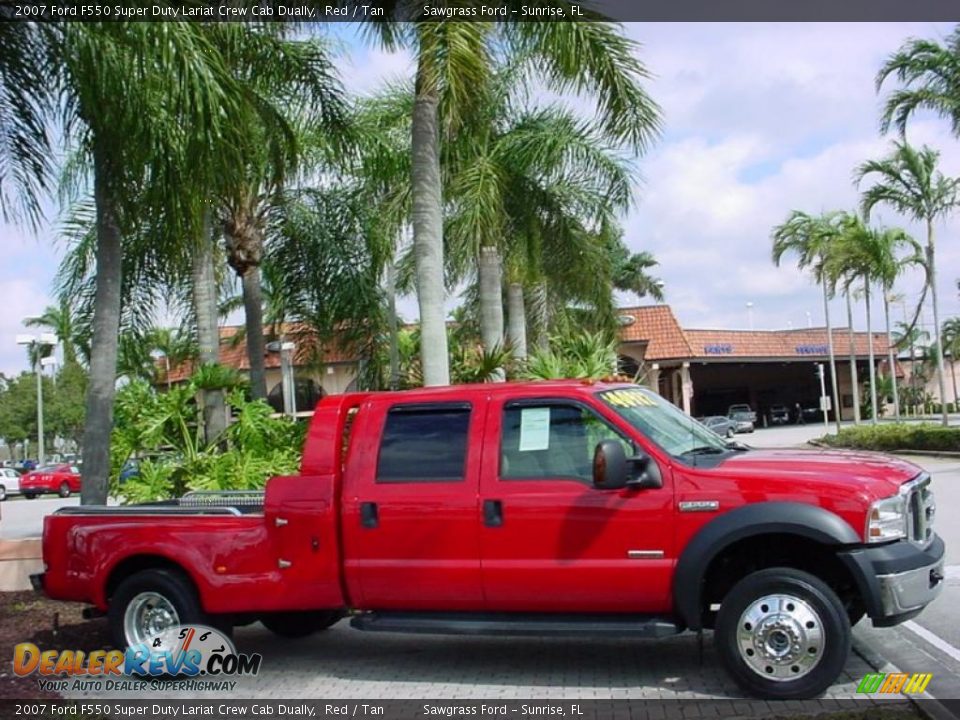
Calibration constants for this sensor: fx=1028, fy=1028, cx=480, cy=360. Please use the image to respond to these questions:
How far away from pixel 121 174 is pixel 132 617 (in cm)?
476

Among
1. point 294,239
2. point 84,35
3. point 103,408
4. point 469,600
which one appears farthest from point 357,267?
point 469,600

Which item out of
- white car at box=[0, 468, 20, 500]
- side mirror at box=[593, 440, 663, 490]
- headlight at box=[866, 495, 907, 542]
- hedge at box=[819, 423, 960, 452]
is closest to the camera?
Answer: headlight at box=[866, 495, 907, 542]

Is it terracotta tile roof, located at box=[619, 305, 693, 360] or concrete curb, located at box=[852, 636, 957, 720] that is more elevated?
terracotta tile roof, located at box=[619, 305, 693, 360]

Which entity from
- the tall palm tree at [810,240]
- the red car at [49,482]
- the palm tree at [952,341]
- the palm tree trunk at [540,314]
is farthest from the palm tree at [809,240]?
the palm tree at [952,341]

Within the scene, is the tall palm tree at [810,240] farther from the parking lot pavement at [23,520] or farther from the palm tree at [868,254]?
the parking lot pavement at [23,520]

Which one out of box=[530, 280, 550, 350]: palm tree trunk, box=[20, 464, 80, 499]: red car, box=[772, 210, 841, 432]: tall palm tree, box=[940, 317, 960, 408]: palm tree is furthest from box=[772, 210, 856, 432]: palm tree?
box=[940, 317, 960, 408]: palm tree

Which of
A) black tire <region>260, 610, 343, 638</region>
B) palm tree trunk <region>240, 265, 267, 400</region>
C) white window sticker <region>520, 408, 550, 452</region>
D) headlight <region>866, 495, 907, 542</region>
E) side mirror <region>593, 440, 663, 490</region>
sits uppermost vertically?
palm tree trunk <region>240, 265, 267, 400</region>

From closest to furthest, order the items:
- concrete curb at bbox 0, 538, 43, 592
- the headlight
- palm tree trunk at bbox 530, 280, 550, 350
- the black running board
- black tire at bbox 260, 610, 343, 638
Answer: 1. the headlight
2. the black running board
3. black tire at bbox 260, 610, 343, 638
4. concrete curb at bbox 0, 538, 43, 592
5. palm tree trunk at bbox 530, 280, 550, 350

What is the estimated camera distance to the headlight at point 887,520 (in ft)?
19.4

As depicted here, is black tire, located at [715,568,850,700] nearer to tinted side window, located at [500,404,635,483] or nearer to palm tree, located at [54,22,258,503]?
tinted side window, located at [500,404,635,483]

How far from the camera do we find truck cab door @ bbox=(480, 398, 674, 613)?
625 centimetres

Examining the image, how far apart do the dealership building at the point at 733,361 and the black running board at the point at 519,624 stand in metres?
30.9

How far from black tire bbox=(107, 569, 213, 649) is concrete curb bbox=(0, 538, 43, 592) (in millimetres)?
3611

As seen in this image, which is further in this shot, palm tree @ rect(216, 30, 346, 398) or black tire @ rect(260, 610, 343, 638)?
palm tree @ rect(216, 30, 346, 398)
